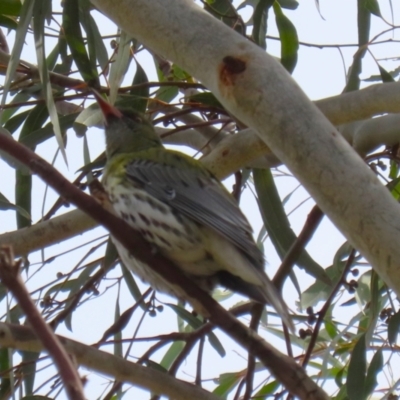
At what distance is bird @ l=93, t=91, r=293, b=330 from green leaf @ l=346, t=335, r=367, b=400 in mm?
564

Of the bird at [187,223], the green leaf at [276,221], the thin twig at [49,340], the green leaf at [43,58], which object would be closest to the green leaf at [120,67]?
the green leaf at [43,58]

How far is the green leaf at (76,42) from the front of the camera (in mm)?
2727

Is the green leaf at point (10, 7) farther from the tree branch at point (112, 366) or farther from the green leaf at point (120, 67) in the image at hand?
the tree branch at point (112, 366)

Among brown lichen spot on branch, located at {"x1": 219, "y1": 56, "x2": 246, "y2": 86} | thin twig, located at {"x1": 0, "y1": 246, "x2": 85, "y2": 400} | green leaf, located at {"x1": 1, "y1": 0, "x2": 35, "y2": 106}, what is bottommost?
thin twig, located at {"x1": 0, "y1": 246, "x2": 85, "y2": 400}

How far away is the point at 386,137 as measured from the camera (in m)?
2.37

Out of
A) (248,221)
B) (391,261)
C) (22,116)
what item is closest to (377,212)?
(391,261)

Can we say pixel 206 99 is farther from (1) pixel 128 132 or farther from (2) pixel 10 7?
(2) pixel 10 7

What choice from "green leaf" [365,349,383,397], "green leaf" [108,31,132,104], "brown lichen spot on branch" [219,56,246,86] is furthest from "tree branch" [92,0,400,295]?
"green leaf" [365,349,383,397]

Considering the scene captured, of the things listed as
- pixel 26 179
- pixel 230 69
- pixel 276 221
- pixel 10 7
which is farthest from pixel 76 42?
pixel 230 69

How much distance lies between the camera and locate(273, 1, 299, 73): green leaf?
2.70 meters

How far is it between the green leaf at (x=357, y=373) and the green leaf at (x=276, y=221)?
0.25 metres

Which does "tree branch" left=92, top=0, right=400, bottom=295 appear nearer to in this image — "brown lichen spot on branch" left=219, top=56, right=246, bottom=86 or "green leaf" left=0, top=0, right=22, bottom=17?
"brown lichen spot on branch" left=219, top=56, right=246, bottom=86

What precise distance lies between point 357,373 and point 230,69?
1427 millimetres

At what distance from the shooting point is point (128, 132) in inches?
123
